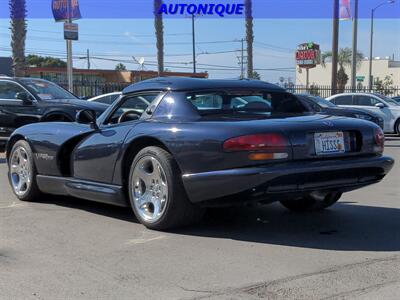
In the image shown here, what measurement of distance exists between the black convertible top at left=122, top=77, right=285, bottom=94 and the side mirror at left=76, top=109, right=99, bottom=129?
46cm

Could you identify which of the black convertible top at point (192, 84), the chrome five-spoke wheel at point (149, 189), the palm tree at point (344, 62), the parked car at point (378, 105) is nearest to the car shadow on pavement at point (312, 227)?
the chrome five-spoke wheel at point (149, 189)

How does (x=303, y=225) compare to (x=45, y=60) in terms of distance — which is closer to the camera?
(x=303, y=225)

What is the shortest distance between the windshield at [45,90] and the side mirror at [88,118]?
5.91 meters

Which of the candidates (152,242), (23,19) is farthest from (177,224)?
(23,19)

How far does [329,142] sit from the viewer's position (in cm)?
536

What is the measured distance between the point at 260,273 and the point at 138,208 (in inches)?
71.6

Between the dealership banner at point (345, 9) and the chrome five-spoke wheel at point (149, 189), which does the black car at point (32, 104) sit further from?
the dealership banner at point (345, 9)

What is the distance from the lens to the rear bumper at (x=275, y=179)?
4.96 meters

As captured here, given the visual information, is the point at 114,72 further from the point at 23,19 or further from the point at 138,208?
the point at 138,208

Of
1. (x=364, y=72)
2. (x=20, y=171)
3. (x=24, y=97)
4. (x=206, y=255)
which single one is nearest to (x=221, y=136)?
(x=206, y=255)

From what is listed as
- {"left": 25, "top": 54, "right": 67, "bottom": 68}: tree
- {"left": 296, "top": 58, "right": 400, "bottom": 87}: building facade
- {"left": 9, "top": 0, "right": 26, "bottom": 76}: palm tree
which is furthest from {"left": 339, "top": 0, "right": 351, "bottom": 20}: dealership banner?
{"left": 25, "top": 54, "right": 67, "bottom": 68}: tree

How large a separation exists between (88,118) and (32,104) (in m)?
5.99

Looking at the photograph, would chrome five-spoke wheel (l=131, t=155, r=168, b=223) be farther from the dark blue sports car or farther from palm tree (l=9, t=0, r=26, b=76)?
palm tree (l=9, t=0, r=26, b=76)

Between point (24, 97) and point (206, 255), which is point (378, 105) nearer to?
point (24, 97)
